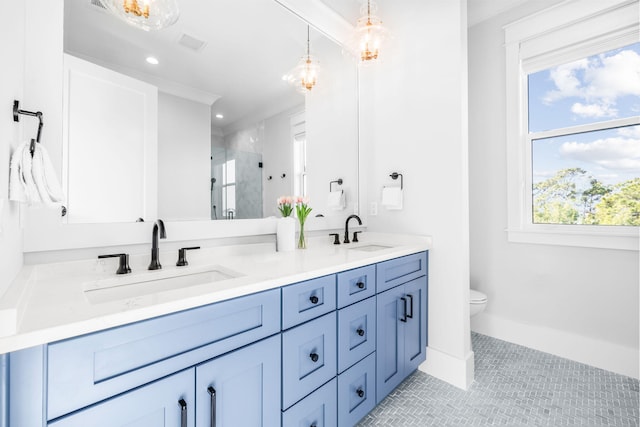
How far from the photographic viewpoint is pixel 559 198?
221cm

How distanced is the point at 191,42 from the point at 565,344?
3.14 metres

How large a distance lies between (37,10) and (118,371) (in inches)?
52.2

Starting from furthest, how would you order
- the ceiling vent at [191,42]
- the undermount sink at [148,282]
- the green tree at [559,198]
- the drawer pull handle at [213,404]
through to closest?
the green tree at [559,198] → the ceiling vent at [191,42] → the undermount sink at [148,282] → the drawer pull handle at [213,404]

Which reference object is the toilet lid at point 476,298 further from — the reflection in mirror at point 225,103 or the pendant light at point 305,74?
the pendant light at point 305,74

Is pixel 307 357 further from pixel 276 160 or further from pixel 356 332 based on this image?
pixel 276 160

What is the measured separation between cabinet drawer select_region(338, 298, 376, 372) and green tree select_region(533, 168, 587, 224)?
5.76ft

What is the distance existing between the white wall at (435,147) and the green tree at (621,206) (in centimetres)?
107

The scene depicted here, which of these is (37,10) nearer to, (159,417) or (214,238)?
(214,238)

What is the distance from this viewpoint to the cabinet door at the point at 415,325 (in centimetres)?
174

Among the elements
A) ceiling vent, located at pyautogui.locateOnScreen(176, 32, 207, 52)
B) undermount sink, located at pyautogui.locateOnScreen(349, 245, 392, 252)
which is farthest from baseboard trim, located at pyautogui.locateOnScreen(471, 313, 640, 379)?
ceiling vent, located at pyautogui.locateOnScreen(176, 32, 207, 52)

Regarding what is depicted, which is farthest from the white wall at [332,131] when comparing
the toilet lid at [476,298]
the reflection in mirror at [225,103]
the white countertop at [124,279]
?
the toilet lid at [476,298]

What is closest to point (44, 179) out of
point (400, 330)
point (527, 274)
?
point (400, 330)

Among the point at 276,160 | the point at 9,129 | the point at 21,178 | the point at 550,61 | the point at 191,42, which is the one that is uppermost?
the point at 550,61

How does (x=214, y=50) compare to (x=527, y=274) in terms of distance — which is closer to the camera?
(x=214, y=50)
